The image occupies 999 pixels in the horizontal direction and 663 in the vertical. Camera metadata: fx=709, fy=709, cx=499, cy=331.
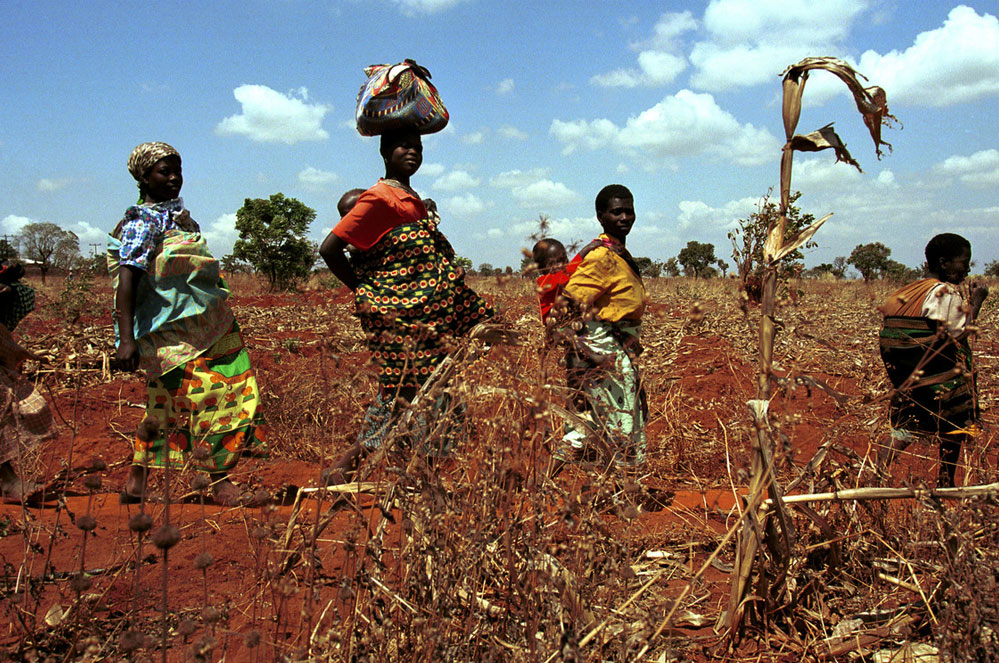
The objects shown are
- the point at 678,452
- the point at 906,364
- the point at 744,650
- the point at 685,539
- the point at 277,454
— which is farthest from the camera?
the point at 277,454

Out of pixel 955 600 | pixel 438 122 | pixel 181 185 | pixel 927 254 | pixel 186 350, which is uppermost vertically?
pixel 438 122

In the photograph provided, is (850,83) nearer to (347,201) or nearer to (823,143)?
(823,143)

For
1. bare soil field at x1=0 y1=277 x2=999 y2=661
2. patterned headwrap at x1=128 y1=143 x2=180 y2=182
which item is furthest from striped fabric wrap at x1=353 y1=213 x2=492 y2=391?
Answer: patterned headwrap at x1=128 y1=143 x2=180 y2=182

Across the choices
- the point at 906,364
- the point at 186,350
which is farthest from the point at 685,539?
the point at 186,350

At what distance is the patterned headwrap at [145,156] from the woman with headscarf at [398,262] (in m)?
0.94

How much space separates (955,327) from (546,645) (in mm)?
2907

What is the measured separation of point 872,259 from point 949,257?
3216cm

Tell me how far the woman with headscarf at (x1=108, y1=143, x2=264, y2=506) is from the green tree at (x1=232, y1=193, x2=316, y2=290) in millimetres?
16679

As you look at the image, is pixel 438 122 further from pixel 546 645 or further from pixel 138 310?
pixel 546 645

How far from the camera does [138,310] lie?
10.7 feet

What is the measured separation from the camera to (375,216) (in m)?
3.07

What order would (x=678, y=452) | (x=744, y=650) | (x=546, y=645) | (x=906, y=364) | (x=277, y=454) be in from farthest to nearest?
(x=277, y=454)
(x=678, y=452)
(x=906, y=364)
(x=744, y=650)
(x=546, y=645)

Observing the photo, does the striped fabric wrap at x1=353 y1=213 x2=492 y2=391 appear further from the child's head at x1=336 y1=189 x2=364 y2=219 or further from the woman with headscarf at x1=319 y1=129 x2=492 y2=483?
the child's head at x1=336 y1=189 x2=364 y2=219

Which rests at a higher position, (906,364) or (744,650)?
(906,364)
